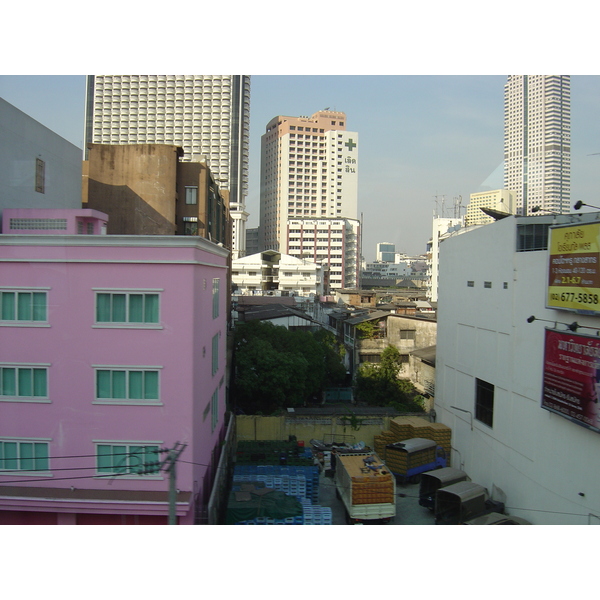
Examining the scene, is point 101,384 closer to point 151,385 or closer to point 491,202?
point 151,385

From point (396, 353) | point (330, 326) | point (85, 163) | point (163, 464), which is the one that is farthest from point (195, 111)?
point (330, 326)

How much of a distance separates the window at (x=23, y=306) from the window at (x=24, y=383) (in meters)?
0.28

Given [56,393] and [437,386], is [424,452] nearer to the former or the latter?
[437,386]

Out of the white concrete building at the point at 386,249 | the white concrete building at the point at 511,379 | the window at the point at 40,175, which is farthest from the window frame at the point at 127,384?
the white concrete building at the point at 386,249

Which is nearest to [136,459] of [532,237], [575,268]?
[575,268]

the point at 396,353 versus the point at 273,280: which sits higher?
the point at 273,280

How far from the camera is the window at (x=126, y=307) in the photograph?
9.33 ft

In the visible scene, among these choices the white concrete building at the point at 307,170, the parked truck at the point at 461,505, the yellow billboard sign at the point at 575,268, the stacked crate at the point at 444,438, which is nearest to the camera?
the yellow billboard sign at the point at 575,268

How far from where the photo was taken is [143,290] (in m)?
2.85

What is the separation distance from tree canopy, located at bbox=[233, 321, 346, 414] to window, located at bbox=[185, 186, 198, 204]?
10.6 feet

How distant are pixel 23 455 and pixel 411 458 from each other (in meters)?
4.11

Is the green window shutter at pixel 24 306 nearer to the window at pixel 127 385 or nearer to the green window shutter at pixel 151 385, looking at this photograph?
the window at pixel 127 385

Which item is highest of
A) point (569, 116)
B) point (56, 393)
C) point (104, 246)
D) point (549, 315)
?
point (569, 116)

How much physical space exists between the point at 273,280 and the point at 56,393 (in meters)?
10.2
